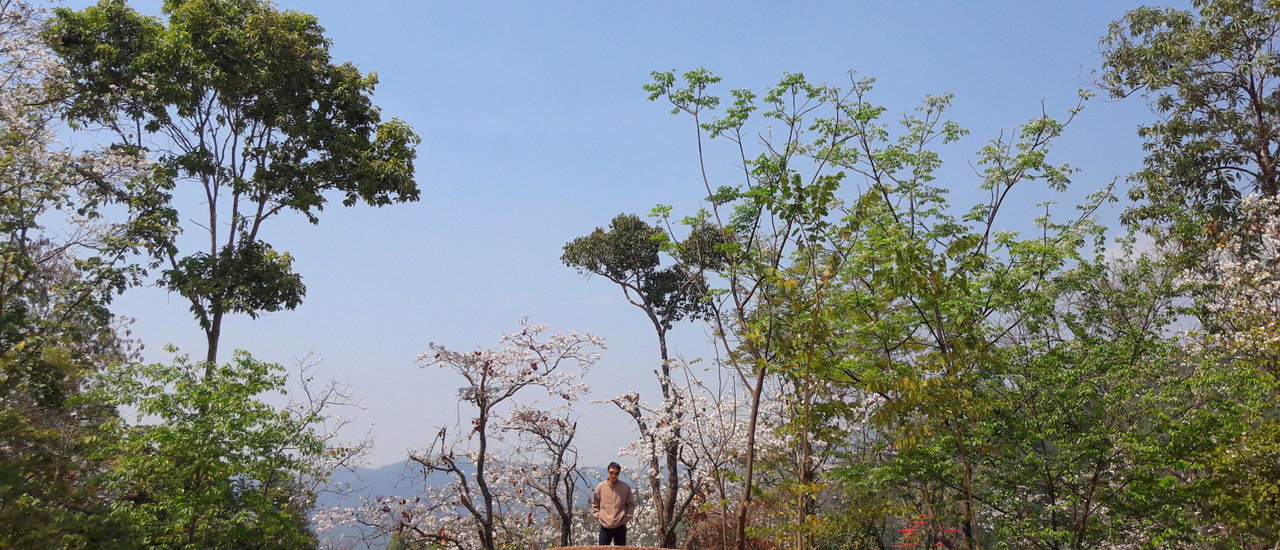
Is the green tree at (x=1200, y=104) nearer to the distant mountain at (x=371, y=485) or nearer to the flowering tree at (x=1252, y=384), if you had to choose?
the flowering tree at (x=1252, y=384)

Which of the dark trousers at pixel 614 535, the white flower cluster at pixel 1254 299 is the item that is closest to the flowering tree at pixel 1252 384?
the white flower cluster at pixel 1254 299

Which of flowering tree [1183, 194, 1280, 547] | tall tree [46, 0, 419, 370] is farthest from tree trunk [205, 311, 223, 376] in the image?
flowering tree [1183, 194, 1280, 547]

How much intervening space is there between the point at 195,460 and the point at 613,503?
169 inches

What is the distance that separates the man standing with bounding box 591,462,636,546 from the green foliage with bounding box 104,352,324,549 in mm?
3187

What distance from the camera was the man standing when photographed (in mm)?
9188

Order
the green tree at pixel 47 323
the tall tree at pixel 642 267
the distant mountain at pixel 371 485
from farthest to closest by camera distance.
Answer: the tall tree at pixel 642 267 → the distant mountain at pixel 371 485 → the green tree at pixel 47 323

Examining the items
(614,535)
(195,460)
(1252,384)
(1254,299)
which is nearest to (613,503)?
(614,535)

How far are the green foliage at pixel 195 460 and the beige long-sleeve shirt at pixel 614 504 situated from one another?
319 cm

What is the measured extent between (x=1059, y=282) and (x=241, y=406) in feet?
33.6

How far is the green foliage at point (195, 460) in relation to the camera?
7.76 meters

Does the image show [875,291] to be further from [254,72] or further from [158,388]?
[254,72]

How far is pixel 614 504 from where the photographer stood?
916 cm

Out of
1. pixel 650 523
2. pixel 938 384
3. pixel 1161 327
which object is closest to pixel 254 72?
pixel 650 523

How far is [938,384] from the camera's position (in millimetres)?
6004
